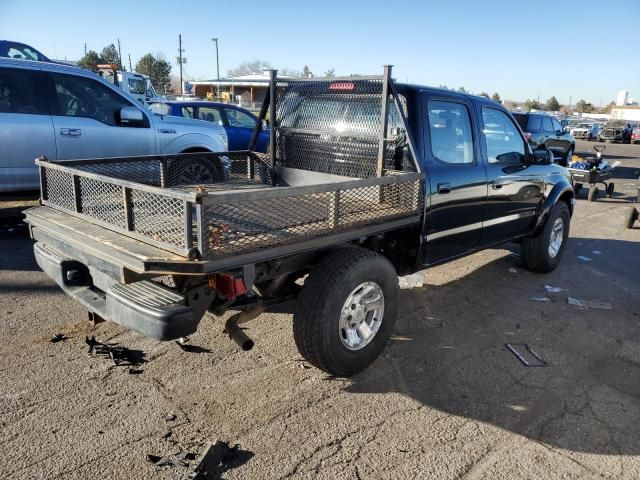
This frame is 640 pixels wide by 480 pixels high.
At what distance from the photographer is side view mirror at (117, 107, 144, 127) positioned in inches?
262

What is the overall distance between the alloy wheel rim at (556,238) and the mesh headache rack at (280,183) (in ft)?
9.74

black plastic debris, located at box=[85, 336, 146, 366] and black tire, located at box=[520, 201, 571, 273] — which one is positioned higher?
black tire, located at box=[520, 201, 571, 273]

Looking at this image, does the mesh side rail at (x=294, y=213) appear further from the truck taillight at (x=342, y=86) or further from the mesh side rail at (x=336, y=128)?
the truck taillight at (x=342, y=86)

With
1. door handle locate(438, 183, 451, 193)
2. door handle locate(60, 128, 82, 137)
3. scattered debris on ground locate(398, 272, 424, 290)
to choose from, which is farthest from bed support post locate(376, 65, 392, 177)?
door handle locate(60, 128, 82, 137)

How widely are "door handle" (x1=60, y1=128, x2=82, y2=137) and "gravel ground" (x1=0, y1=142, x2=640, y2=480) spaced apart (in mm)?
2356

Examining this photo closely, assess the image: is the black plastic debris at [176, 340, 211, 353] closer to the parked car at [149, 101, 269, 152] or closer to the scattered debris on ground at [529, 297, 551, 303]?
the scattered debris on ground at [529, 297, 551, 303]

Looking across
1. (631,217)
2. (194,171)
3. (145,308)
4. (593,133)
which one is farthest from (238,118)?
(593,133)

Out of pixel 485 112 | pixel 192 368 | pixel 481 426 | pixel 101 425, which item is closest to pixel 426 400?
pixel 481 426

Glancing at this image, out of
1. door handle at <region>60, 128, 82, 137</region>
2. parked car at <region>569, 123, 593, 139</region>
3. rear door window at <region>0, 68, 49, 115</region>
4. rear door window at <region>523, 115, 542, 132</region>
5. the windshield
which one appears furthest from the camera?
parked car at <region>569, 123, 593, 139</region>

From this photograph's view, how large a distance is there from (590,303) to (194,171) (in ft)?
13.5

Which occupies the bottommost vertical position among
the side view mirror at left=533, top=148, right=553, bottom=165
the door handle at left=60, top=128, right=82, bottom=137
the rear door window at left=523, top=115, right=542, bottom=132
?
the side view mirror at left=533, top=148, right=553, bottom=165

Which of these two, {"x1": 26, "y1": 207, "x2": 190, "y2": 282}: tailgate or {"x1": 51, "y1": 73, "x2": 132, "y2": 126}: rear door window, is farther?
{"x1": 51, "y1": 73, "x2": 132, "y2": 126}: rear door window

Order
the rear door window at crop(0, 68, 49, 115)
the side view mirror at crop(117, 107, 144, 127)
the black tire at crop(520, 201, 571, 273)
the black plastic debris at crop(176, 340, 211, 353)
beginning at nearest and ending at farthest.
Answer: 1. the black plastic debris at crop(176, 340, 211, 353)
2. the black tire at crop(520, 201, 571, 273)
3. the rear door window at crop(0, 68, 49, 115)
4. the side view mirror at crop(117, 107, 144, 127)

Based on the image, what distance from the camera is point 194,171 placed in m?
4.86
